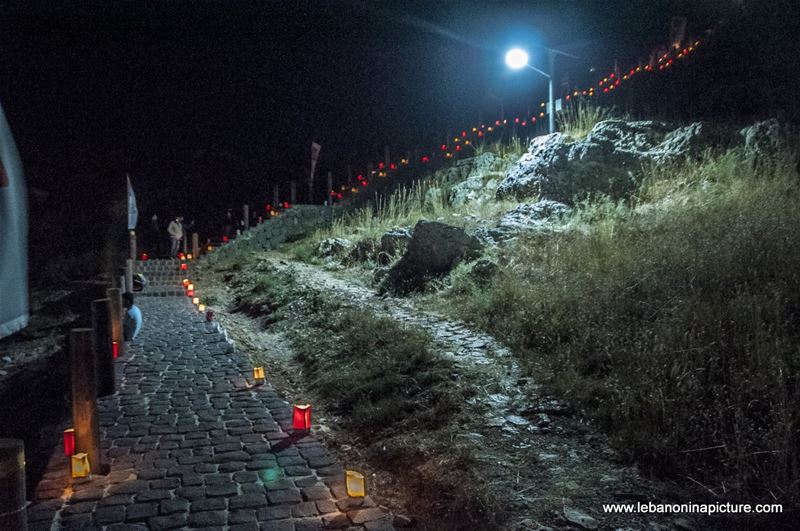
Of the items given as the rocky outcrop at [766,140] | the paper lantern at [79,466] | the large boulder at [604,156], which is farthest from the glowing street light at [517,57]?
the paper lantern at [79,466]

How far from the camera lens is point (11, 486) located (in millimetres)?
2607

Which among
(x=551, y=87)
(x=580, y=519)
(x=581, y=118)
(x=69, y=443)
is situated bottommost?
(x=580, y=519)

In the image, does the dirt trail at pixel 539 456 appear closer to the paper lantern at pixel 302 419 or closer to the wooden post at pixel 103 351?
the paper lantern at pixel 302 419

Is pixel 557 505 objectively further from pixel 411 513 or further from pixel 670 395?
Answer: pixel 670 395

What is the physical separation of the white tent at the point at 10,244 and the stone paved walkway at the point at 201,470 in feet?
7.09

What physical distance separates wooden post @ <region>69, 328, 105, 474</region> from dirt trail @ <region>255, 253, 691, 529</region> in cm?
304

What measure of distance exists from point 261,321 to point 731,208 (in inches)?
336

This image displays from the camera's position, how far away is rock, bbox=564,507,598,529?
133 inches

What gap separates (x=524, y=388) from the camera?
17.4 ft

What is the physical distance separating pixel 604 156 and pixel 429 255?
223 inches

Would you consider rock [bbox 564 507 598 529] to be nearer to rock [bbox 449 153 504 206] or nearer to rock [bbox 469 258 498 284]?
rock [bbox 469 258 498 284]

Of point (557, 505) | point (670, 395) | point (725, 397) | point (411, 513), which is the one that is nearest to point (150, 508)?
point (411, 513)

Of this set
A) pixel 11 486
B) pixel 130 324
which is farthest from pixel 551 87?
pixel 11 486

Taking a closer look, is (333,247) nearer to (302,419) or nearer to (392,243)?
(392,243)
